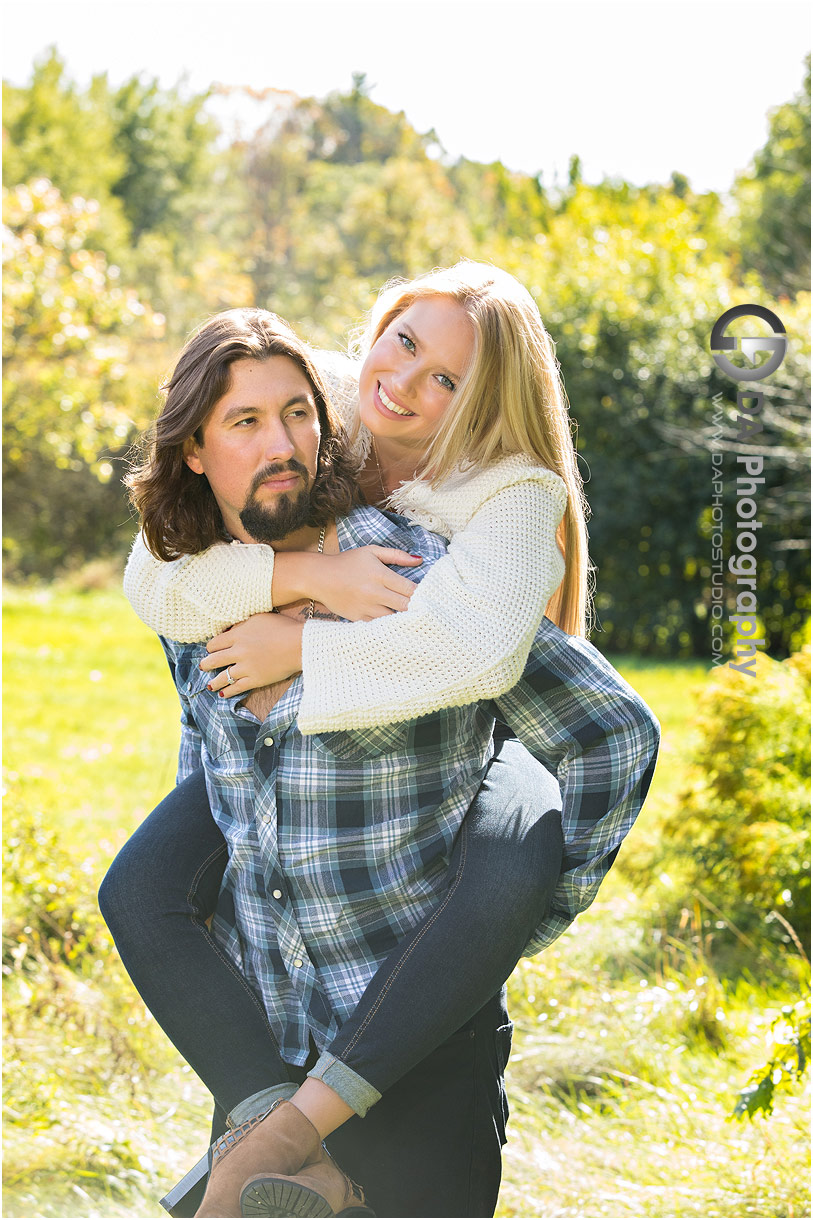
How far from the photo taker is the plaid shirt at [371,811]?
1774 mm

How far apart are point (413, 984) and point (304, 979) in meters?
0.25

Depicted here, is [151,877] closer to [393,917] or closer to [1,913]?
[393,917]

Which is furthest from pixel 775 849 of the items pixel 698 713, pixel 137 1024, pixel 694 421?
pixel 694 421

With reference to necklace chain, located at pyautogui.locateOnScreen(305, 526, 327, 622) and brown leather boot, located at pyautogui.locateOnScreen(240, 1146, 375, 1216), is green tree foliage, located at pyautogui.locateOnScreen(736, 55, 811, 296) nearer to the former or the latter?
necklace chain, located at pyautogui.locateOnScreen(305, 526, 327, 622)

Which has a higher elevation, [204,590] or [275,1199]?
[204,590]

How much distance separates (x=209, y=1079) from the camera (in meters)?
1.75

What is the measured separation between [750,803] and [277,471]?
2719 mm

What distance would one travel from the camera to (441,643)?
165 centimetres

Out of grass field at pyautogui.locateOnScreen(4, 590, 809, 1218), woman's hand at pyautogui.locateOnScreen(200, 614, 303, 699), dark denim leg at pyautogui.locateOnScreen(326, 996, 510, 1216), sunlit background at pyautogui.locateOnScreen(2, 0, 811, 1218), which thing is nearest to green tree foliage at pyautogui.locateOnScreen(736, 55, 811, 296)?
sunlit background at pyautogui.locateOnScreen(2, 0, 811, 1218)

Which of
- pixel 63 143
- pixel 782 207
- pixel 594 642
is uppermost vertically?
pixel 63 143

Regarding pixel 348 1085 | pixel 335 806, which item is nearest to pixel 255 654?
pixel 335 806

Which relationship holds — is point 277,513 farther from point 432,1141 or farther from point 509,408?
point 432,1141

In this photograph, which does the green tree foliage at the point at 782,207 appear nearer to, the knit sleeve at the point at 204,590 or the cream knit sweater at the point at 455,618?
the cream knit sweater at the point at 455,618

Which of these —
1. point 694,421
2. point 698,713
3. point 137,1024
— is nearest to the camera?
point 137,1024
